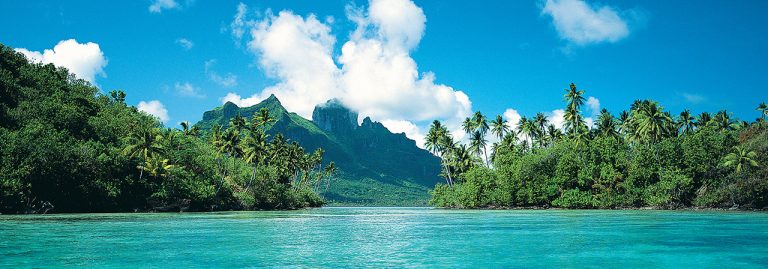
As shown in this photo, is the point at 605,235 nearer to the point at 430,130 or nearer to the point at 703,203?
the point at 703,203

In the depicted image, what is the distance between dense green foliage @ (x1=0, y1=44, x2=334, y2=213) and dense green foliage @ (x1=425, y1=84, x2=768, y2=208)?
3728 centimetres

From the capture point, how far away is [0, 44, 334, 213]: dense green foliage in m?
50.9

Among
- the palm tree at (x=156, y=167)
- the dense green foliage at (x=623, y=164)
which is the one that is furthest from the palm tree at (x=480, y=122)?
the palm tree at (x=156, y=167)

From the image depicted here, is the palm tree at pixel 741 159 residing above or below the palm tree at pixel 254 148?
below

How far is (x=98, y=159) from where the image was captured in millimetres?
57594

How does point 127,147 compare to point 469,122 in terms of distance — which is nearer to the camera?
point 127,147

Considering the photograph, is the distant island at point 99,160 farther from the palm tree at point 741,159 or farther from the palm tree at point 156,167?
the palm tree at point 741,159

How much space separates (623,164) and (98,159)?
67.7m

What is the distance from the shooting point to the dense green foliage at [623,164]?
6147 cm

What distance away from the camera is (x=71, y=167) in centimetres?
5447

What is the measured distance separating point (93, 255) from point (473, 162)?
92173 millimetres

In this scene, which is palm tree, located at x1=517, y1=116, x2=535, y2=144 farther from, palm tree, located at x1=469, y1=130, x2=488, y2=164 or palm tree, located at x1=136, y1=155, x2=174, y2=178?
palm tree, located at x1=136, y1=155, x2=174, y2=178

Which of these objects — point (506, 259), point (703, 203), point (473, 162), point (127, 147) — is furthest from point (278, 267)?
point (473, 162)

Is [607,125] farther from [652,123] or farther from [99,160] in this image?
[99,160]
